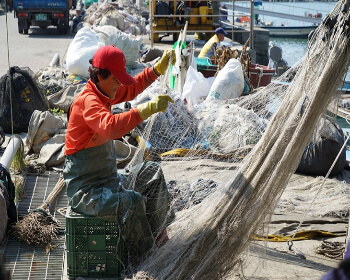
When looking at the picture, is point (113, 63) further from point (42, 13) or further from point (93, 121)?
point (42, 13)

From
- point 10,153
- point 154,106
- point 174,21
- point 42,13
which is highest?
point 42,13

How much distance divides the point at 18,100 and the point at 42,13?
1391cm

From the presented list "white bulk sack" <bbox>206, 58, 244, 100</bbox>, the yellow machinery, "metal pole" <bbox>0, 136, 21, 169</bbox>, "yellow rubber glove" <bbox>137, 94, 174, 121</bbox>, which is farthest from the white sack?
the yellow machinery

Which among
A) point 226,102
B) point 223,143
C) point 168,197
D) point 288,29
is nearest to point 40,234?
point 168,197

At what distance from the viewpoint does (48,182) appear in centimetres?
575

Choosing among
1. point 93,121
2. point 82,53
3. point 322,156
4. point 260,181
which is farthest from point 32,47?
point 260,181

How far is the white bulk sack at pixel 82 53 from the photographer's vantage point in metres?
8.90

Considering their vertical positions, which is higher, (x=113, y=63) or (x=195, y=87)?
(x=113, y=63)

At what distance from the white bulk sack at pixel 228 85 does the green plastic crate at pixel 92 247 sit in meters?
4.19

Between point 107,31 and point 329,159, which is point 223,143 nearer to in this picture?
point 329,159

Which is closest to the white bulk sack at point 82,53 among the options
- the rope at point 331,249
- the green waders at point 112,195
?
the green waders at point 112,195

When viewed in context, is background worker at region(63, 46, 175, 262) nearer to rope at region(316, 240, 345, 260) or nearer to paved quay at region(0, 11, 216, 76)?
rope at region(316, 240, 345, 260)

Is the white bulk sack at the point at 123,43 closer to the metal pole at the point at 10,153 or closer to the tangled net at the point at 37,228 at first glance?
the metal pole at the point at 10,153

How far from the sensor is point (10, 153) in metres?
5.29
